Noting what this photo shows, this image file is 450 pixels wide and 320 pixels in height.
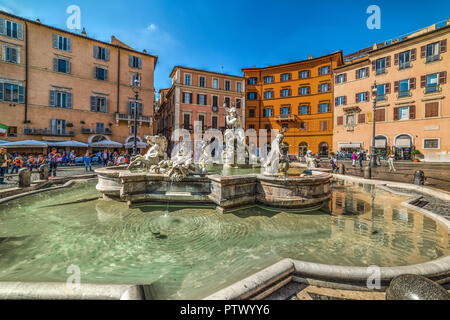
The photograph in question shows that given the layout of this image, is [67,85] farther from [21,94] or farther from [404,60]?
[404,60]

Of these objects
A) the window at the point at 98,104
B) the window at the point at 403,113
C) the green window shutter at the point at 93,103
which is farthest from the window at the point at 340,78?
the green window shutter at the point at 93,103

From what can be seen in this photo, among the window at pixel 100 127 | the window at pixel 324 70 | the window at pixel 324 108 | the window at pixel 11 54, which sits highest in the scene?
the window at pixel 324 70

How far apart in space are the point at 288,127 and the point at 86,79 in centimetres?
3040

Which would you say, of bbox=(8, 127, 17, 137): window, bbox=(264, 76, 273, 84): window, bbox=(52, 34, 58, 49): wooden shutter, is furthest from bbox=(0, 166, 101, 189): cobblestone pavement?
bbox=(264, 76, 273, 84): window

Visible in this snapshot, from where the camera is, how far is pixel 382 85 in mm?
25312

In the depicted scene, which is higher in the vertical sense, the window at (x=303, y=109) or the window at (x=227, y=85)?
the window at (x=227, y=85)

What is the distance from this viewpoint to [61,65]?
22.7 meters

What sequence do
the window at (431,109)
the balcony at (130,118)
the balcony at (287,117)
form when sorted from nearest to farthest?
the window at (431,109) → the balcony at (130,118) → the balcony at (287,117)

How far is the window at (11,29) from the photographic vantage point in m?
19.9

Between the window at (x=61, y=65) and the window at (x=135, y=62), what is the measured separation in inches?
276

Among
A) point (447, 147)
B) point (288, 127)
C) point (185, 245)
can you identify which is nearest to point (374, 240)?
point (185, 245)

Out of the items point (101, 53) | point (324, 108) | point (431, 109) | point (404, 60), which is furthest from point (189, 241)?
point (324, 108)

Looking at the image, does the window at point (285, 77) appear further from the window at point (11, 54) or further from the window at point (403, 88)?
the window at point (11, 54)
